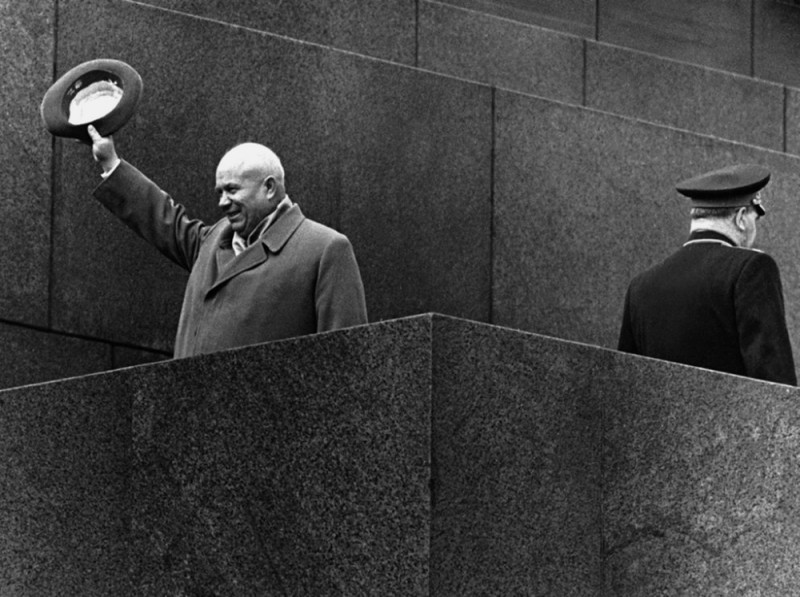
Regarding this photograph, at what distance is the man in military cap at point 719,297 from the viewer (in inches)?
514

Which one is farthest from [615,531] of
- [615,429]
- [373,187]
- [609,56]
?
[609,56]

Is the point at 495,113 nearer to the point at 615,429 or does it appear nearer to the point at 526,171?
the point at 526,171

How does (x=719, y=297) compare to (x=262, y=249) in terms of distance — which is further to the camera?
(x=719, y=297)

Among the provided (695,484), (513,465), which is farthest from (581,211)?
(513,465)

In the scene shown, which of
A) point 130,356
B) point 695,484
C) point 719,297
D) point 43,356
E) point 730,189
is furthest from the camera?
point 130,356

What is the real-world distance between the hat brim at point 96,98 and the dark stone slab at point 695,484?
334 centimetres

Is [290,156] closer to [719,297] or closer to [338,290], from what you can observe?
[338,290]

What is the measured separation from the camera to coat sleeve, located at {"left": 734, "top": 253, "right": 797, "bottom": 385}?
42.1ft

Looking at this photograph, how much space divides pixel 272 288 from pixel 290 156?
2414 millimetres

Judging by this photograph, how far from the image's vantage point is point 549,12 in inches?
668

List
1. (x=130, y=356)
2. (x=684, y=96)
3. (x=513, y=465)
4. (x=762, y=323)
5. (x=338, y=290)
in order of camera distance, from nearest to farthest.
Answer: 1. (x=513, y=465)
2. (x=338, y=290)
3. (x=762, y=323)
4. (x=130, y=356)
5. (x=684, y=96)

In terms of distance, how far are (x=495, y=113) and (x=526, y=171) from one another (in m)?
0.36

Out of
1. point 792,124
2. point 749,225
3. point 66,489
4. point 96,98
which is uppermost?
point 792,124

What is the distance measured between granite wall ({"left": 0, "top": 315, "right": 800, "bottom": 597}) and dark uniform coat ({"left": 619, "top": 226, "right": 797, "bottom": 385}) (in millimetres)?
1059
